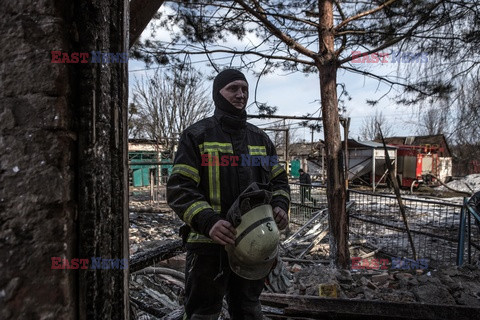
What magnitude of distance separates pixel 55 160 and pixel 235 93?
1440 millimetres

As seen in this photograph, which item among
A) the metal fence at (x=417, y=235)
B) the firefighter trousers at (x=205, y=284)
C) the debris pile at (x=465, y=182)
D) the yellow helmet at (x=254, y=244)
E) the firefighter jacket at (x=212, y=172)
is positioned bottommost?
the debris pile at (x=465, y=182)

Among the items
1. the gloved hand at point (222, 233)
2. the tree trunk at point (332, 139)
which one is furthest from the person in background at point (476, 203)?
the gloved hand at point (222, 233)

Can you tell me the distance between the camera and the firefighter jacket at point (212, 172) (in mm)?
1835

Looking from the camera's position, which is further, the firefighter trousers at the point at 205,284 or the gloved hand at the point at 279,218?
the gloved hand at the point at 279,218

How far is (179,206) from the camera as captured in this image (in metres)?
1.84

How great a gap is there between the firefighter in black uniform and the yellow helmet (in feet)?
0.24

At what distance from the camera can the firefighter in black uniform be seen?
1848 mm

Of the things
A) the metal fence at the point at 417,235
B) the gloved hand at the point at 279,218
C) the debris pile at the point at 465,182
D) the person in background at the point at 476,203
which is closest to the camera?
the gloved hand at the point at 279,218

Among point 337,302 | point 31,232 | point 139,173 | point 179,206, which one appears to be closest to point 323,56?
point 337,302

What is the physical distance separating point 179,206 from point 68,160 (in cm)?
94

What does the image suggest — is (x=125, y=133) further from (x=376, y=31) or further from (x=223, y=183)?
(x=376, y=31)

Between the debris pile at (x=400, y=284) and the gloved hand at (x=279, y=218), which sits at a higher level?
the gloved hand at (x=279, y=218)

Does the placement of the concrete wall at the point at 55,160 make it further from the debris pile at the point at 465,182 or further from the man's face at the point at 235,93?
the debris pile at the point at 465,182

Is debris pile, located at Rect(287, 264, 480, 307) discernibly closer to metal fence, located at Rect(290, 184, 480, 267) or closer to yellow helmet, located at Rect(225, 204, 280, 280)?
metal fence, located at Rect(290, 184, 480, 267)
